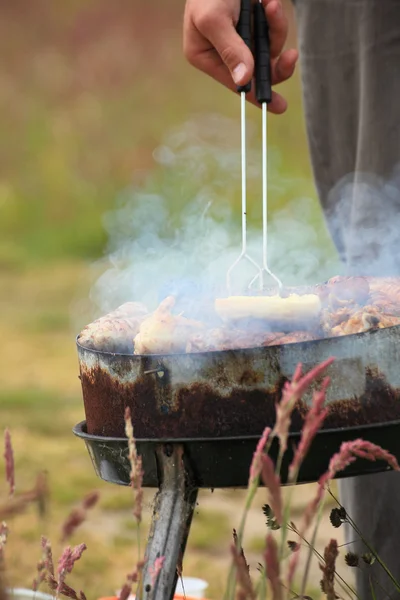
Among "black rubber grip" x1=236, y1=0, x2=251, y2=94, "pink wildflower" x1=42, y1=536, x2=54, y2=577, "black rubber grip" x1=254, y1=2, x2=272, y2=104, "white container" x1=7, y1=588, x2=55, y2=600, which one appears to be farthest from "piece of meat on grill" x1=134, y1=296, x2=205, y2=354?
"white container" x1=7, y1=588, x2=55, y2=600

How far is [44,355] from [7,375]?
48 centimetres

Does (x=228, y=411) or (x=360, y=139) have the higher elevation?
(x=360, y=139)

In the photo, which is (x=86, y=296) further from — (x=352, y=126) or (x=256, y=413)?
(x=352, y=126)

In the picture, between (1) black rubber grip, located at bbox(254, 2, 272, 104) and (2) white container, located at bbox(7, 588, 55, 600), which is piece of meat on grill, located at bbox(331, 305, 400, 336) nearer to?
(1) black rubber grip, located at bbox(254, 2, 272, 104)

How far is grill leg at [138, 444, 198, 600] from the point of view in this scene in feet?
5.21

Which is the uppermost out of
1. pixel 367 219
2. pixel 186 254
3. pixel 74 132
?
pixel 74 132

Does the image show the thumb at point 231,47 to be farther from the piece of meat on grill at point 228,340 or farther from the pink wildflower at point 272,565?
the pink wildflower at point 272,565

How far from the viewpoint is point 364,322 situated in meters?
1.65

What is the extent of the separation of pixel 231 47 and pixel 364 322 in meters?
0.72

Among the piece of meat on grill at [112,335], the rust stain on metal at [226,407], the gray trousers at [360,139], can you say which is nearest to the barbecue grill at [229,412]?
the rust stain on metal at [226,407]

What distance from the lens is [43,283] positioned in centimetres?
887

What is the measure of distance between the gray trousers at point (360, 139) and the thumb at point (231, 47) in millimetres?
676

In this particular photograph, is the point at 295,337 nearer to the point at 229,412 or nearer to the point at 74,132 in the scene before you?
the point at 229,412

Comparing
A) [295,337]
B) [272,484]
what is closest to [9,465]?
[272,484]
